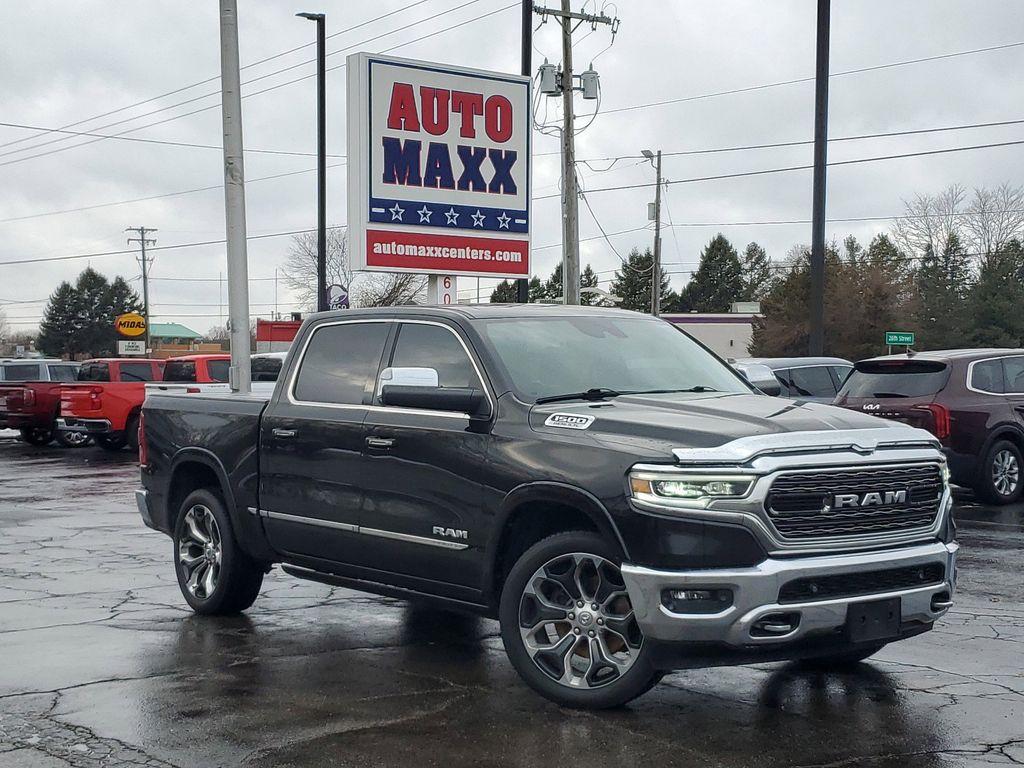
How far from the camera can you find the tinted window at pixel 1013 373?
14492mm

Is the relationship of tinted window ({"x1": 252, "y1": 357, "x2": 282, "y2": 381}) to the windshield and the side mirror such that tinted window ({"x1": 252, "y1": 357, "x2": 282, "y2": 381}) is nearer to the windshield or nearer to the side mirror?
the windshield

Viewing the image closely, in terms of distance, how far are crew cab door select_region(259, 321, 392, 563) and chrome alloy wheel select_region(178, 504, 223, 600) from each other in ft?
2.48

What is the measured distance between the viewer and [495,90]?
17109mm

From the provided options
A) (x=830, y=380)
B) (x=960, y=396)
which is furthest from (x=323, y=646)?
(x=830, y=380)

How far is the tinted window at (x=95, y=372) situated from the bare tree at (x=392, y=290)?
3765cm

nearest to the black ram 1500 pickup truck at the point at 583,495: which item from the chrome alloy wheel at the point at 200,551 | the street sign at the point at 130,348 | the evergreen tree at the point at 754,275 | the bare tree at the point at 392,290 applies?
the chrome alloy wheel at the point at 200,551

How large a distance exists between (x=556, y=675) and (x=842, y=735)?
50.6 inches

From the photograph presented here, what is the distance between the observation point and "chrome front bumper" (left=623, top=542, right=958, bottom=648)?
17.3 ft

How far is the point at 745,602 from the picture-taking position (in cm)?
528

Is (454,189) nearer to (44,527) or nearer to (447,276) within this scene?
(447,276)

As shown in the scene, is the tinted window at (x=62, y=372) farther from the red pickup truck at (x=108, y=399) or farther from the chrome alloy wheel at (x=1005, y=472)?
the chrome alloy wheel at (x=1005, y=472)

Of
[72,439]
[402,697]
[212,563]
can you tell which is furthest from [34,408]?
[402,697]

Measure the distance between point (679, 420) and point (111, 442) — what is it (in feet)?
68.8

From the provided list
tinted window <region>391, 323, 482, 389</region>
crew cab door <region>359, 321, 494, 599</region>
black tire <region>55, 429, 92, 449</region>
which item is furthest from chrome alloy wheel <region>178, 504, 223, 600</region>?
Result: black tire <region>55, 429, 92, 449</region>
